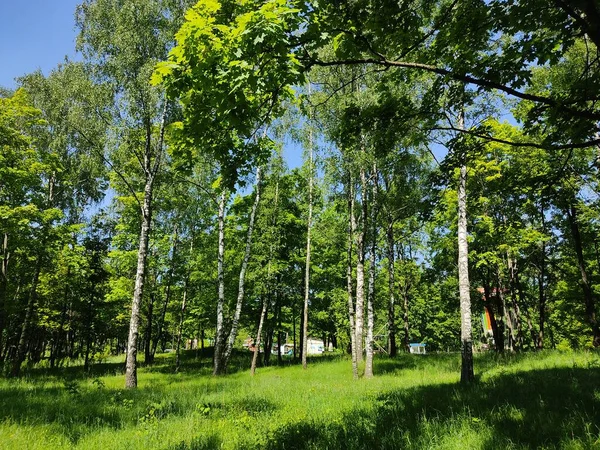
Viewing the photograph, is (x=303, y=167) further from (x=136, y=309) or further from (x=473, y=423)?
(x=473, y=423)

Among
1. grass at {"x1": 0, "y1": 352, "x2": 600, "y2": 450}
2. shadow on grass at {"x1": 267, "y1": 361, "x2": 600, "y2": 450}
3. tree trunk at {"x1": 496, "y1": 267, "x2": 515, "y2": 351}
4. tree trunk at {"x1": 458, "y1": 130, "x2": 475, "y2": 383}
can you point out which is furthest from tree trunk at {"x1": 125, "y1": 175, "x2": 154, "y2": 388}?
tree trunk at {"x1": 496, "y1": 267, "x2": 515, "y2": 351}

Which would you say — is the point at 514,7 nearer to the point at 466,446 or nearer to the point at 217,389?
the point at 466,446

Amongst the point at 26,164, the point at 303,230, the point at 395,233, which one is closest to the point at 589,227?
the point at 395,233

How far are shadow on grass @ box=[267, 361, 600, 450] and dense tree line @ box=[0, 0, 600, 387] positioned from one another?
317cm

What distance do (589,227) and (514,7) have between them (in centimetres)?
2402

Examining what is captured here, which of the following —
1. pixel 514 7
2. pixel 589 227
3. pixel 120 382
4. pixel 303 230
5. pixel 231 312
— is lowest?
pixel 120 382

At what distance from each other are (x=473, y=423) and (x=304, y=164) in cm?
1859

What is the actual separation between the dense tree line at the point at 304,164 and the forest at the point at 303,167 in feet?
0.20

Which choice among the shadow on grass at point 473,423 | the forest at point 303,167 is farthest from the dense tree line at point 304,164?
the shadow on grass at point 473,423

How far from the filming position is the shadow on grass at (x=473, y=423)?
13.7 ft

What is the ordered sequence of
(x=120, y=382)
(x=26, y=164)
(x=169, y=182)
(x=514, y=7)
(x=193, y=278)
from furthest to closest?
1. (x=193, y=278)
2. (x=169, y=182)
3. (x=26, y=164)
4. (x=120, y=382)
5. (x=514, y=7)

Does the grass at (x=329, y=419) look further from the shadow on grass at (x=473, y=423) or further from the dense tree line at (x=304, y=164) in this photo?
the dense tree line at (x=304, y=164)

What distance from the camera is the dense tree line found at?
3951 millimetres

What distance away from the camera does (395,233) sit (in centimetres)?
2875
